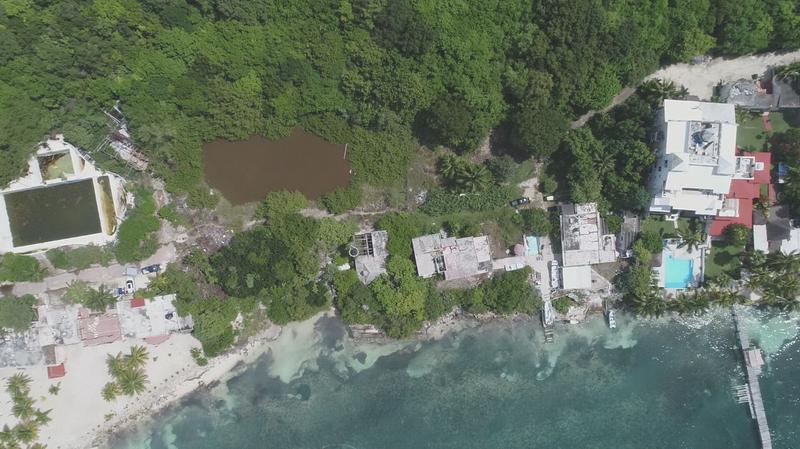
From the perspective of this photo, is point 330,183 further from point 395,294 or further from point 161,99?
point 161,99

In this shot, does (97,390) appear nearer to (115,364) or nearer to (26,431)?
Result: (115,364)

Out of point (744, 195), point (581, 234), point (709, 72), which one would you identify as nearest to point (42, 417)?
point (581, 234)

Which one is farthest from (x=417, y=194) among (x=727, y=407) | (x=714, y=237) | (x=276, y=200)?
(x=727, y=407)

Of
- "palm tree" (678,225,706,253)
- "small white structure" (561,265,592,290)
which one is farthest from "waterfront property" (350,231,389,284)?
"palm tree" (678,225,706,253)

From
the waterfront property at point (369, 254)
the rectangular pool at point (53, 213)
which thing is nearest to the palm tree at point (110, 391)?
the rectangular pool at point (53, 213)

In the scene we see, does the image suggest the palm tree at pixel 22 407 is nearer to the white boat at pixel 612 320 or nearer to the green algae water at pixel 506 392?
the green algae water at pixel 506 392
